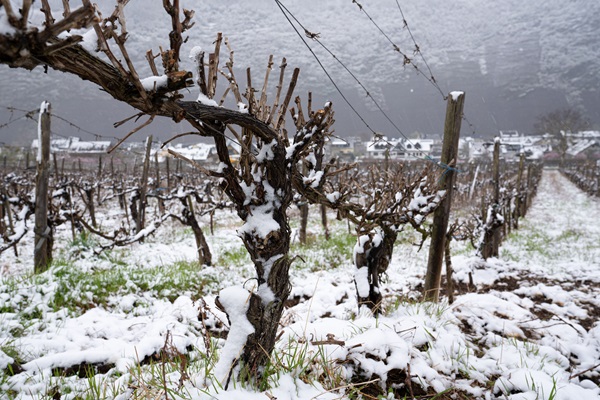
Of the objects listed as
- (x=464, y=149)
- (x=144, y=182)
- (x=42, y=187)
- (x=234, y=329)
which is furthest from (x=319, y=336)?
(x=464, y=149)

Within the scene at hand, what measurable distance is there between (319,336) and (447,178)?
2.55m

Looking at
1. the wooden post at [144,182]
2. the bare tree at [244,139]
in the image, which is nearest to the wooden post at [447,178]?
the bare tree at [244,139]

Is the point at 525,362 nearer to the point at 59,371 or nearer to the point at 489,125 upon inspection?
the point at 59,371

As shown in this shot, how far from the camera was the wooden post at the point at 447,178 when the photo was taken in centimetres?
390

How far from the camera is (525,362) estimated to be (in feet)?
8.21

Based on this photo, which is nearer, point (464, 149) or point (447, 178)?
point (447, 178)

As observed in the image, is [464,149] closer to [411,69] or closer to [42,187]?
[42,187]

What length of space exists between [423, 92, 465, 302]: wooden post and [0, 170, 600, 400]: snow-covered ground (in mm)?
604

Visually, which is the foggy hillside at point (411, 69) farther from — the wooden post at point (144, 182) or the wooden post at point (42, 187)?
the wooden post at point (42, 187)

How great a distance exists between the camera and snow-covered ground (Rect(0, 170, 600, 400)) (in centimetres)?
208

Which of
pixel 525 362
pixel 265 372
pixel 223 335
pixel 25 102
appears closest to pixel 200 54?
pixel 265 372

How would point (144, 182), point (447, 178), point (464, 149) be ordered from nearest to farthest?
1. point (447, 178)
2. point (144, 182)
3. point (464, 149)

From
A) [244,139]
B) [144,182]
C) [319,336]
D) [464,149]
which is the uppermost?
[464,149]

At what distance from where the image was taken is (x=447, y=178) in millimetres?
3982
